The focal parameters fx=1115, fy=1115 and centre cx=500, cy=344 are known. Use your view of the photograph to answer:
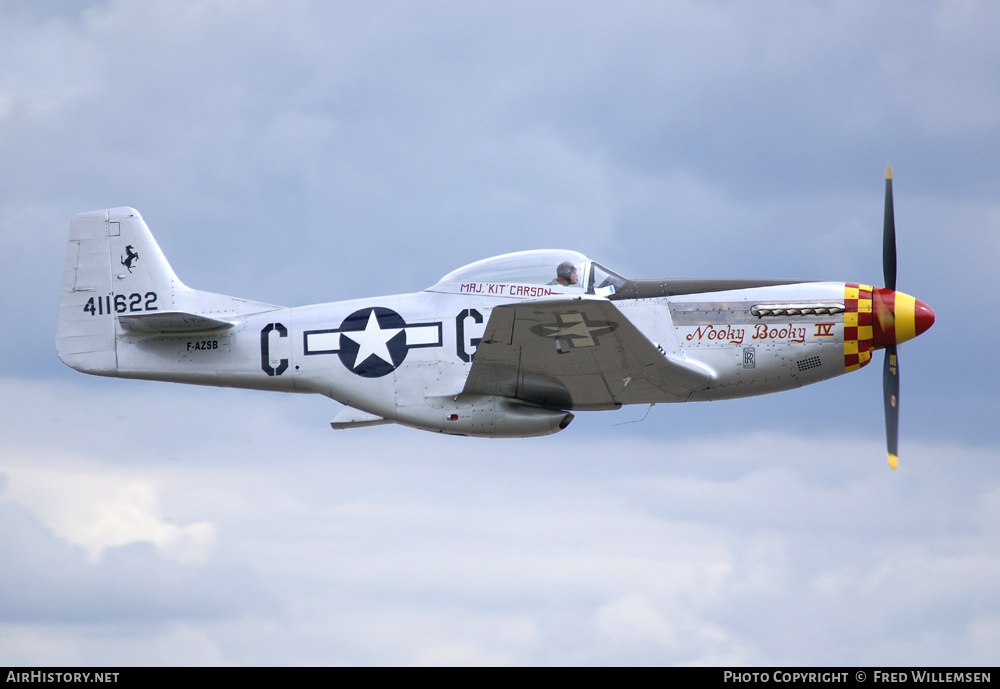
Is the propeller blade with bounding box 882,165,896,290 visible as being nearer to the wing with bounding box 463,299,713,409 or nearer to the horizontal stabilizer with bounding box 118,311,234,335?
the wing with bounding box 463,299,713,409

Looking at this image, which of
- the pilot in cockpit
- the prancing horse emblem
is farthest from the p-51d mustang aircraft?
the prancing horse emblem

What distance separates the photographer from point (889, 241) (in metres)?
17.0

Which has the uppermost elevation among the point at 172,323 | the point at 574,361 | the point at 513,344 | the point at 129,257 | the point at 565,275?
the point at 129,257

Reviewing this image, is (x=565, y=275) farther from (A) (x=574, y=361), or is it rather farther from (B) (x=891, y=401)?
(B) (x=891, y=401)

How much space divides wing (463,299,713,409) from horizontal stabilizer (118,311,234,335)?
4.15m

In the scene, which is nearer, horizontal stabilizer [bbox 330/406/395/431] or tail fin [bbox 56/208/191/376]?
horizontal stabilizer [bbox 330/406/395/431]

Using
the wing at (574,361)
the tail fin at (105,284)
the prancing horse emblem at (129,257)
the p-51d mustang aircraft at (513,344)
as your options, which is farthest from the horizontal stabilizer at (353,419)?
the prancing horse emblem at (129,257)

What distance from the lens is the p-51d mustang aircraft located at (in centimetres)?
1577

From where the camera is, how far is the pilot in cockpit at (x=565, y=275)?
15.8 m

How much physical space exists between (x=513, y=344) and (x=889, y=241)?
6.27 metres

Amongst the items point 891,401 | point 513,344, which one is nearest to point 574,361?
point 513,344

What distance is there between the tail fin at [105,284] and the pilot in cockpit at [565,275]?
21.0 ft
